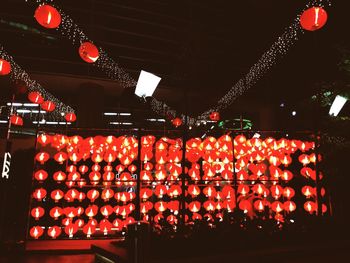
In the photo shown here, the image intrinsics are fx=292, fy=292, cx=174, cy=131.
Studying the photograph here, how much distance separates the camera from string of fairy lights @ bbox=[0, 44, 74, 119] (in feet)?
36.8

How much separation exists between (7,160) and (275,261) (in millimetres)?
6520

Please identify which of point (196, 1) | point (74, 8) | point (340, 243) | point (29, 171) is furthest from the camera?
point (196, 1)

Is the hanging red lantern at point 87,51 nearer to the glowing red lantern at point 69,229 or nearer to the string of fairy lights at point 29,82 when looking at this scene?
the string of fairy lights at point 29,82

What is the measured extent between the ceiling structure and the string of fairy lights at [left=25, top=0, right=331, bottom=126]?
0.23 meters

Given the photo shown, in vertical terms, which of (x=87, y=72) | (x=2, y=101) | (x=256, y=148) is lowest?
(x=256, y=148)

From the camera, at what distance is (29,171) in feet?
29.6

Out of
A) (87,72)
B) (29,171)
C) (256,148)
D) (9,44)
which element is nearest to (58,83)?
(87,72)

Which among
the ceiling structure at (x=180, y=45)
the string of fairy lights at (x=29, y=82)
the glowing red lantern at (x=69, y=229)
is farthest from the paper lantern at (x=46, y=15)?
the glowing red lantern at (x=69, y=229)

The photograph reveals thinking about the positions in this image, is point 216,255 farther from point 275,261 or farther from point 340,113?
point 340,113

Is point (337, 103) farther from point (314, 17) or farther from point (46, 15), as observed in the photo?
point (46, 15)

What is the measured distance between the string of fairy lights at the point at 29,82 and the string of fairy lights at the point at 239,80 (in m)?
2.45

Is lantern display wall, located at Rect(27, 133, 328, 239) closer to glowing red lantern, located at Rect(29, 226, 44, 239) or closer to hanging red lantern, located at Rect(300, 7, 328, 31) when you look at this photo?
glowing red lantern, located at Rect(29, 226, 44, 239)

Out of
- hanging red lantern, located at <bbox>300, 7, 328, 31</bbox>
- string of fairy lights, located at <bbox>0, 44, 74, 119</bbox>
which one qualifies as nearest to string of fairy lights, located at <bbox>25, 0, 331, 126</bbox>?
string of fairy lights, located at <bbox>0, 44, 74, 119</bbox>

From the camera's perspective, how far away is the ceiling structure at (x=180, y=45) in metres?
10.3
